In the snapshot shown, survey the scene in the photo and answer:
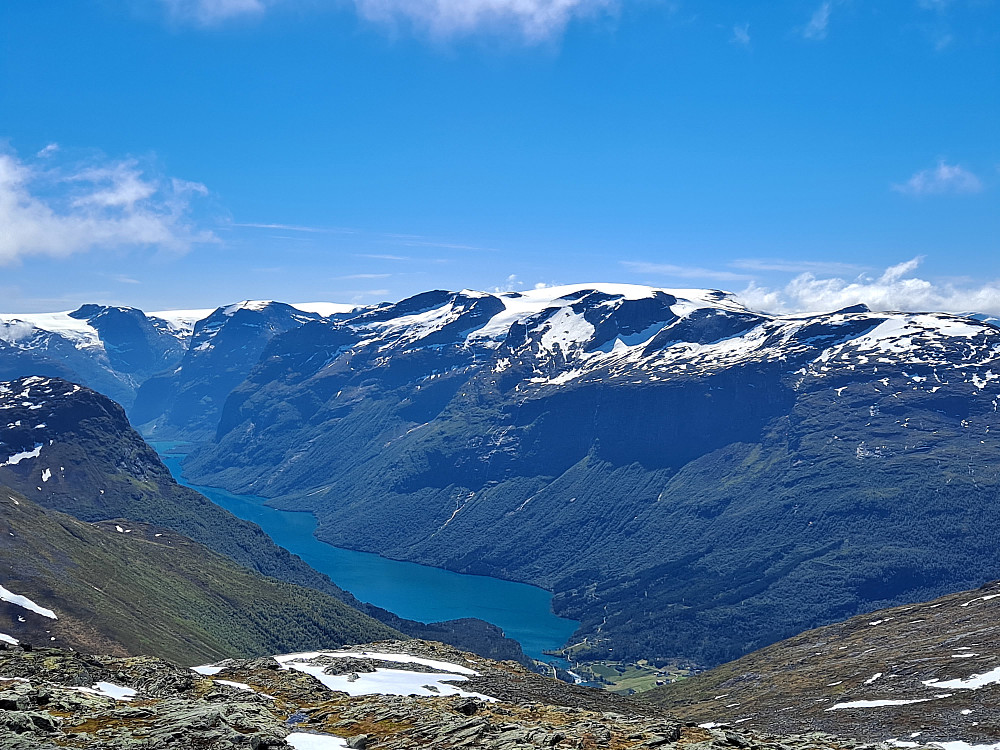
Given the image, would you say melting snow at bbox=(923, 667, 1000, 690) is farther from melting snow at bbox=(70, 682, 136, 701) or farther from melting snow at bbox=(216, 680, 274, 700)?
melting snow at bbox=(70, 682, 136, 701)

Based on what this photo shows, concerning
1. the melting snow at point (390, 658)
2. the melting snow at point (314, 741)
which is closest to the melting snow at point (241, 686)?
the melting snow at point (314, 741)

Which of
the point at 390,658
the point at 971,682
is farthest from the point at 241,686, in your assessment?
the point at 971,682

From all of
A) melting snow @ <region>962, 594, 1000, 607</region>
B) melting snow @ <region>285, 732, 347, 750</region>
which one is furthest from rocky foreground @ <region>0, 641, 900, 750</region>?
melting snow @ <region>962, 594, 1000, 607</region>

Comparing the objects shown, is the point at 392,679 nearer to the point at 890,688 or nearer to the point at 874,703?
the point at 874,703

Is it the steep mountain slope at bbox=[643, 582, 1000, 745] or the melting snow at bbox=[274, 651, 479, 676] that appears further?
the melting snow at bbox=[274, 651, 479, 676]

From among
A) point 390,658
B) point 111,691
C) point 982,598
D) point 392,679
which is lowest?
point 982,598
